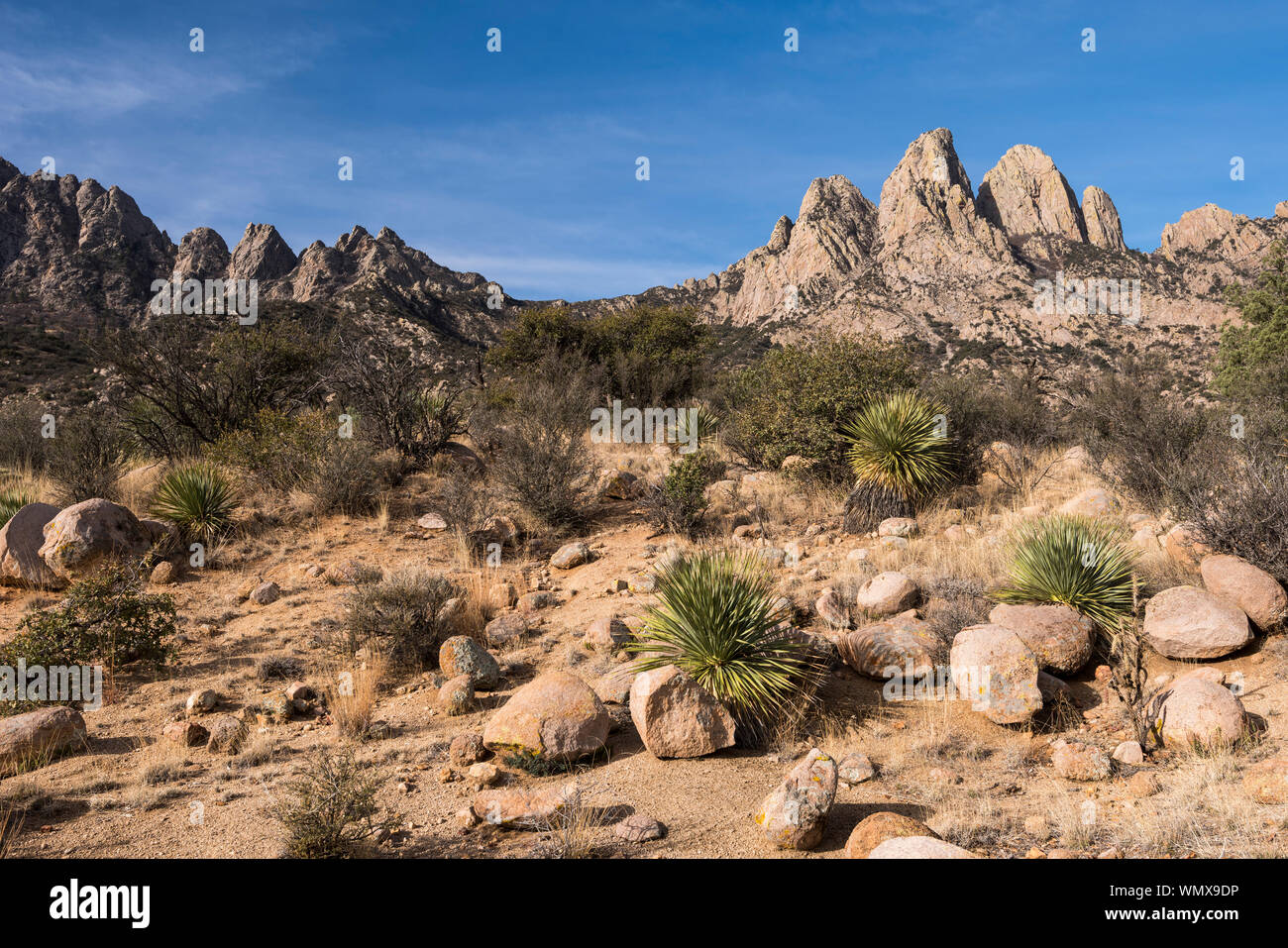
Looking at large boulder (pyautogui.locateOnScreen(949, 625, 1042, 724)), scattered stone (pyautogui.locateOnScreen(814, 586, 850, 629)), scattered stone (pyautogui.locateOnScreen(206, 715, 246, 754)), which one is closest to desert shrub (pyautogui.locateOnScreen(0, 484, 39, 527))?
scattered stone (pyautogui.locateOnScreen(206, 715, 246, 754))

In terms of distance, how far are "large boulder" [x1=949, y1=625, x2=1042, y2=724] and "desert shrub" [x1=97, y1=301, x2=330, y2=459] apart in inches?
538

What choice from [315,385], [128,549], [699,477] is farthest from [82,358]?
[699,477]

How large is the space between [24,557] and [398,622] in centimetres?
606

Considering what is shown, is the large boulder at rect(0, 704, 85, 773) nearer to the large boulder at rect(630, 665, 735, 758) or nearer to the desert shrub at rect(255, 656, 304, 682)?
the desert shrub at rect(255, 656, 304, 682)

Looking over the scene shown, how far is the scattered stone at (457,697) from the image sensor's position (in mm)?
6316

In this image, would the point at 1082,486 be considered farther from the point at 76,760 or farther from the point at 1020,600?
the point at 76,760

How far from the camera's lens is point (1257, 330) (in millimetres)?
24281

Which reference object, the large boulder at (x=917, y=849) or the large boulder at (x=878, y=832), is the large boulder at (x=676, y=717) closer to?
the large boulder at (x=878, y=832)

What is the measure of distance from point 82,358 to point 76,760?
43792 millimetres

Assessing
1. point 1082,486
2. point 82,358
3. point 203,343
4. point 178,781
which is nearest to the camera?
point 178,781

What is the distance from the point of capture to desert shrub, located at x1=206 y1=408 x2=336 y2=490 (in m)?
12.1
